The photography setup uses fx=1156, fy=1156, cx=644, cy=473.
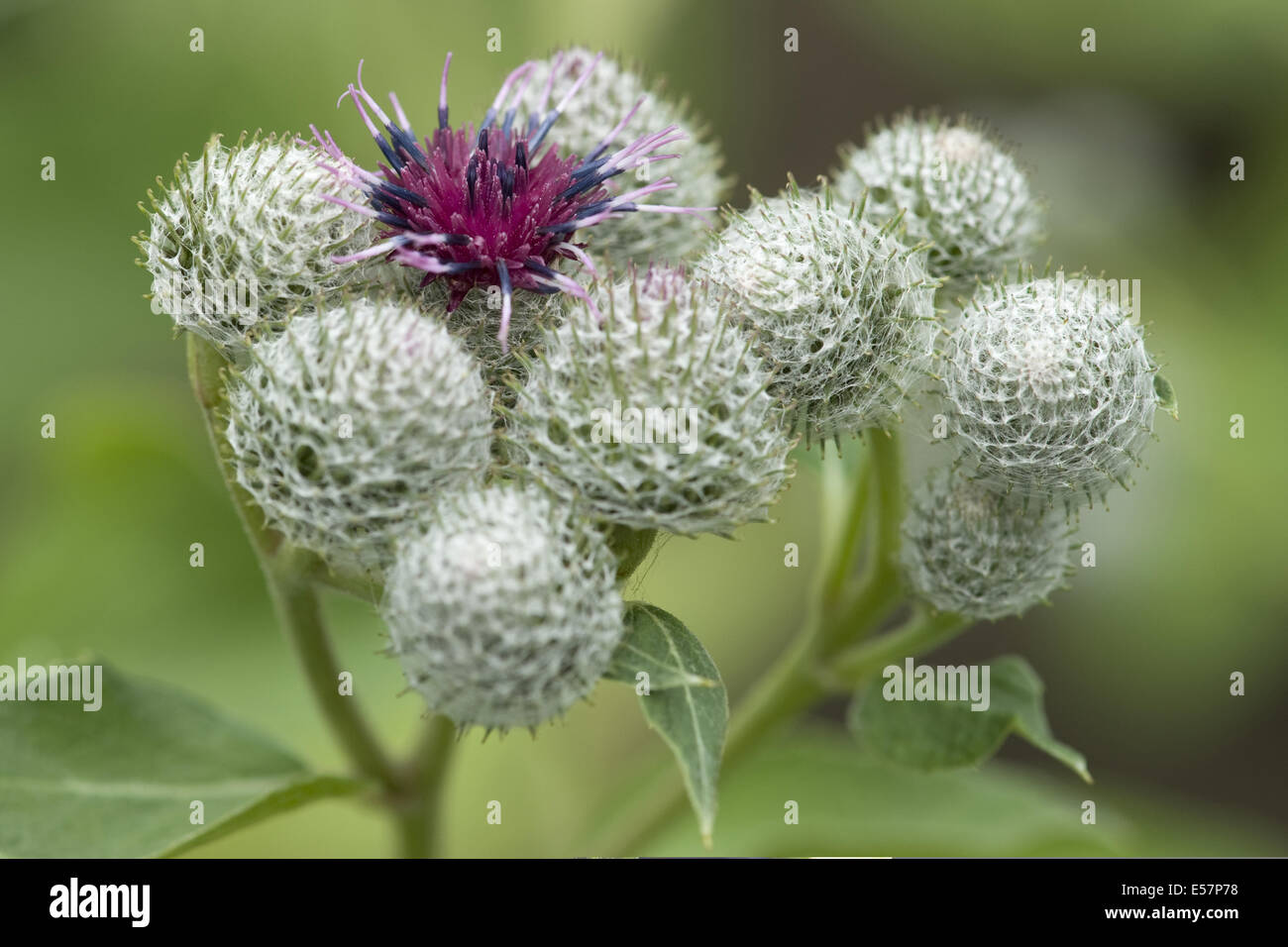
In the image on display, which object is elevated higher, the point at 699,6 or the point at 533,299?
the point at 699,6

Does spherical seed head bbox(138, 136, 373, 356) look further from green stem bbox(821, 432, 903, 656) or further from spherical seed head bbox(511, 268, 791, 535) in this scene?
green stem bbox(821, 432, 903, 656)

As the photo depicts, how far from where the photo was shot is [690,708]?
2.22 m

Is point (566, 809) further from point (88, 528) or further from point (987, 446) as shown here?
point (987, 446)

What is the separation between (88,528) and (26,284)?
1.12 meters

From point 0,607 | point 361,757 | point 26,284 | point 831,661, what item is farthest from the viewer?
point 26,284

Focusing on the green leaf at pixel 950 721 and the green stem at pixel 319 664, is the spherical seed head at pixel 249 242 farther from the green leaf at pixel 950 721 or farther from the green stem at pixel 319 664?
the green leaf at pixel 950 721

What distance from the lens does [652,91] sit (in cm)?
328

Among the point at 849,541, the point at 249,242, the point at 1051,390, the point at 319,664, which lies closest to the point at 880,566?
the point at 849,541

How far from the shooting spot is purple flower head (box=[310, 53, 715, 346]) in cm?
253

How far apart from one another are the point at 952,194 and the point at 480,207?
50.6 inches

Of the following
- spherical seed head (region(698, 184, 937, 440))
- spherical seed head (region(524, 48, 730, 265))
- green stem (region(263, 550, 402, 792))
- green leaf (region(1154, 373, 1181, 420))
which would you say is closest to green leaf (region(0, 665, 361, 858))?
green stem (region(263, 550, 402, 792))

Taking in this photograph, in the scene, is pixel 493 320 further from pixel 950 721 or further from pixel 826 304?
pixel 950 721

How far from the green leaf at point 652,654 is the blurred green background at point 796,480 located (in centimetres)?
186
